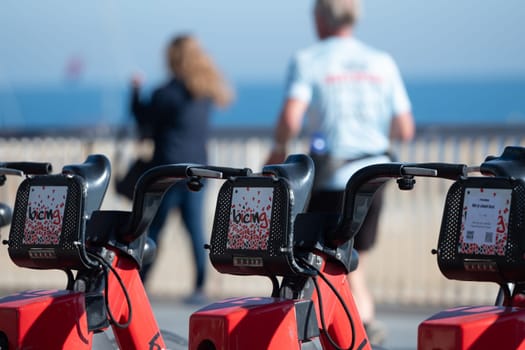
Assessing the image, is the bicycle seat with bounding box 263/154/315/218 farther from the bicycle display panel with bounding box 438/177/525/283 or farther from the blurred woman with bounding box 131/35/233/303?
the blurred woman with bounding box 131/35/233/303

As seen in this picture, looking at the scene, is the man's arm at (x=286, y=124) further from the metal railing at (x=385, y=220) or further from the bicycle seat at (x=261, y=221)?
the metal railing at (x=385, y=220)

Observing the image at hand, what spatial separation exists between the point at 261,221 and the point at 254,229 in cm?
4

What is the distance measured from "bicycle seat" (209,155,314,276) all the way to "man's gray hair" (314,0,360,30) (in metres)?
2.28

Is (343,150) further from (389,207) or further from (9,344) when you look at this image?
(389,207)

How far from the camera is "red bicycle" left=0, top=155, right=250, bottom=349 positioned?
4629 millimetres

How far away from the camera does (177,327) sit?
7.75m

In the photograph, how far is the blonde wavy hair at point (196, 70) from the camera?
353 inches

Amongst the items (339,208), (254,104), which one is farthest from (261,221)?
(254,104)

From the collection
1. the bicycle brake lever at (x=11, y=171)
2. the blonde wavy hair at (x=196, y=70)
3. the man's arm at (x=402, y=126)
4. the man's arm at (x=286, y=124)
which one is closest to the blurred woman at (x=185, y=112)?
the blonde wavy hair at (x=196, y=70)

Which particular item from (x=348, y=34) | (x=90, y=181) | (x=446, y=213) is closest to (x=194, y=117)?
(x=348, y=34)

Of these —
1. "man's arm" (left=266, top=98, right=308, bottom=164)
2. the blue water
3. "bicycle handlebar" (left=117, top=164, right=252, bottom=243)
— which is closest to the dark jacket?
"man's arm" (left=266, top=98, right=308, bottom=164)

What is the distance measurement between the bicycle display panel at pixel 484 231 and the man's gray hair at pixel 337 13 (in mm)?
2716

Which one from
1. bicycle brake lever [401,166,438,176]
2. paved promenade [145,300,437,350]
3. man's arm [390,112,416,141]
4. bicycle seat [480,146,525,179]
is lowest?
paved promenade [145,300,437,350]

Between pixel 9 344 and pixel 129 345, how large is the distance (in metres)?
0.48
